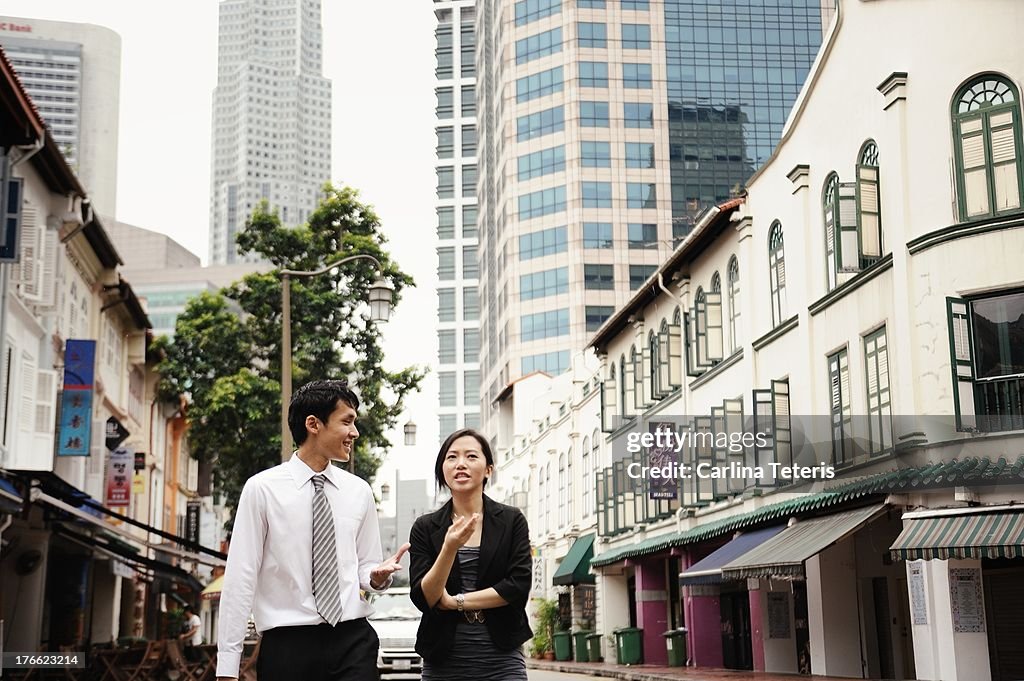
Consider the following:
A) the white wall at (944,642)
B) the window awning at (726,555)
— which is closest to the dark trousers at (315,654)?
the white wall at (944,642)

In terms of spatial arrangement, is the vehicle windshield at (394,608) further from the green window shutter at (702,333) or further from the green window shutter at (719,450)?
the green window shutter at (702,333)

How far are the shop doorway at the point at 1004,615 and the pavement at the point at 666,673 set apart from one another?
134 inches

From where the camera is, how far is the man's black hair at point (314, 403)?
546cm

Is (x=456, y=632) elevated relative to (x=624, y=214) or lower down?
lower down

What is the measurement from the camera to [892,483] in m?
20.0

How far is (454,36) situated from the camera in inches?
5084

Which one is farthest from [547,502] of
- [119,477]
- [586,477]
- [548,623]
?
[119,477]

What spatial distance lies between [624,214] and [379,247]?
158ft

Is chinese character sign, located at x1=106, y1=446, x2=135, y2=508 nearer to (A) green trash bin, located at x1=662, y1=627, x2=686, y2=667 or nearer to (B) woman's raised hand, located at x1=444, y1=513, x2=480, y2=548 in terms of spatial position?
(A) green trash bin, located at x1=662, y1=627, x2=686, y2=667

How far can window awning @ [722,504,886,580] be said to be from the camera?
66.6 feet

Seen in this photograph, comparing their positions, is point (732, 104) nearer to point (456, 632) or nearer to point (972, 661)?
point (972, 661)

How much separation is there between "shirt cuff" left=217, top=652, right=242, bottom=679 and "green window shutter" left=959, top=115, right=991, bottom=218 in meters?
16.9

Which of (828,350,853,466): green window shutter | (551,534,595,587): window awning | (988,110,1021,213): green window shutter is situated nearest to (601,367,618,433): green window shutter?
(551,534,595,587): window awning

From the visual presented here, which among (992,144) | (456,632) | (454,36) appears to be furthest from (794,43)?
(456,632)
